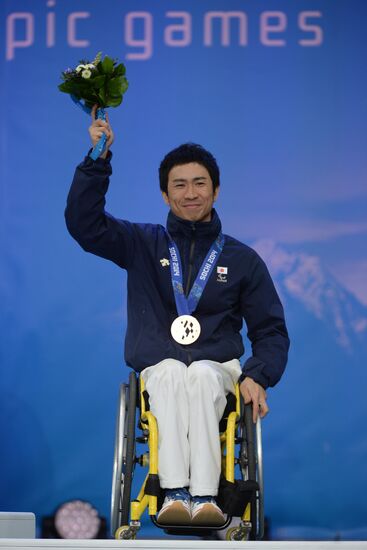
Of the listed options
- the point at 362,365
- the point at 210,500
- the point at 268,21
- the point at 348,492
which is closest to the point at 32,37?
the point at 268,21

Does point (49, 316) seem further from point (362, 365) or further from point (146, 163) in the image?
point (362, 365)

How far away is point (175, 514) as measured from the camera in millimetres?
2842

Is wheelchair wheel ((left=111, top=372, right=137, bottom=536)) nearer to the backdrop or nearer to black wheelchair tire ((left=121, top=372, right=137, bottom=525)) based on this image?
black wheelchair tire ((left=121, top=372, right=137, bottom=525))

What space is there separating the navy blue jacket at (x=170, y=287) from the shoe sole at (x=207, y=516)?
0.49 metres

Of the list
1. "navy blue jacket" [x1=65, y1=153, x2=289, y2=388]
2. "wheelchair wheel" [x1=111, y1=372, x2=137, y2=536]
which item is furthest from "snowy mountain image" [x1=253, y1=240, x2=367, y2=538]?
"wheelchair wheel" [x1=111, y1=372, x2=137, y2=536]

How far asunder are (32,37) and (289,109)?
133 cm

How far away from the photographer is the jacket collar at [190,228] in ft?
11.3

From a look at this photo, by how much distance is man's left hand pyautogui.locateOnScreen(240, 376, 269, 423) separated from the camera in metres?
3.10

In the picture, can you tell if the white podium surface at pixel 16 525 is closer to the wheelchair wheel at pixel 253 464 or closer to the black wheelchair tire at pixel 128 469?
the black wheelchair tire at pixel 128 469

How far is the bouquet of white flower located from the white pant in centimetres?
86

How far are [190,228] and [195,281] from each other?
0.65ft

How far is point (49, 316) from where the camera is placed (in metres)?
5.17

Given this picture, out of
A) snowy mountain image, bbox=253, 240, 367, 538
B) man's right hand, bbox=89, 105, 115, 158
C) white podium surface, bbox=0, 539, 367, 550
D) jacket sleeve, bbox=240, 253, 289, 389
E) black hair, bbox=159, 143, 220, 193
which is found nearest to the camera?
white podium surface, bbox=0, 539, 367, 550

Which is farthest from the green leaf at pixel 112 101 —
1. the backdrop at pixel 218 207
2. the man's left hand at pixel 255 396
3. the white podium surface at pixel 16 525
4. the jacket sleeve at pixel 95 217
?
the backdrop at pixel 218 207
